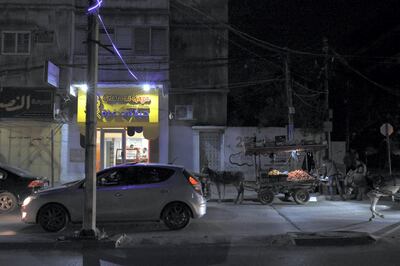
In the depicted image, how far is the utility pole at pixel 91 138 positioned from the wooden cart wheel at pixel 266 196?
306 inches

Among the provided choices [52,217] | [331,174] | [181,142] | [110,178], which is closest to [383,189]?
[331,174]

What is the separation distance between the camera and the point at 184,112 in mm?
23266

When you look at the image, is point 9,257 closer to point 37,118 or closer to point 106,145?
point 37,118

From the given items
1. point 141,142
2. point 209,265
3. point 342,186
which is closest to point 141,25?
point 141,142

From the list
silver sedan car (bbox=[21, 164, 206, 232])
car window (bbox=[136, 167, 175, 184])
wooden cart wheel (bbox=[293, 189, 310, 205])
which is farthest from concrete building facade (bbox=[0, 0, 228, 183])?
silver sedan car (bbox=[21, 164, 206, 232])

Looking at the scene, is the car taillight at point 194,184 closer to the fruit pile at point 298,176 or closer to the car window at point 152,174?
the car window at point 152,174

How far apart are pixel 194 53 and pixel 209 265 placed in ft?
54.4

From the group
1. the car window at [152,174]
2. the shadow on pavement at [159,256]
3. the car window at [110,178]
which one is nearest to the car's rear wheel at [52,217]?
the car window at [110,178]

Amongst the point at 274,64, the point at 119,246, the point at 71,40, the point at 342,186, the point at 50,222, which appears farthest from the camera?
the point at 274,64

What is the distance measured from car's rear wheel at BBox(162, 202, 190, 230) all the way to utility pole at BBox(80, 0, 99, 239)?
1.94 meters

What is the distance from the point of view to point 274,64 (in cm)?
2869

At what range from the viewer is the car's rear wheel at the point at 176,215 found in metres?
11.5

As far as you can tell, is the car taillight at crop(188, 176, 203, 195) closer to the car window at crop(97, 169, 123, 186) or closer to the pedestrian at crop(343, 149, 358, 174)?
the car window at crop(97, 169, 123, 186)

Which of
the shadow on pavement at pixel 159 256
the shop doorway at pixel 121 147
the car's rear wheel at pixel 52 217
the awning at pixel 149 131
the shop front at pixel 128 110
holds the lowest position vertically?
the shadow on pavement at pixel 159 256
